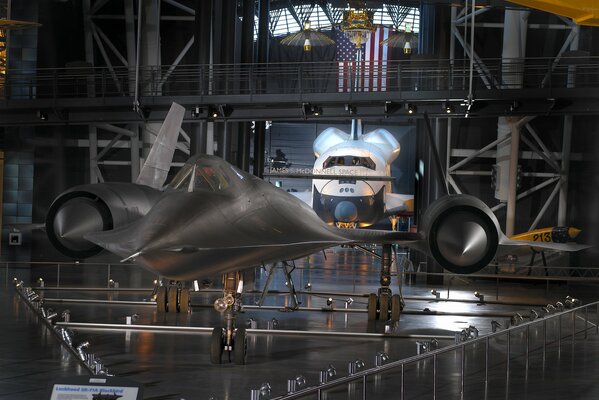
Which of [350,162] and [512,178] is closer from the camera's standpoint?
[512,178]

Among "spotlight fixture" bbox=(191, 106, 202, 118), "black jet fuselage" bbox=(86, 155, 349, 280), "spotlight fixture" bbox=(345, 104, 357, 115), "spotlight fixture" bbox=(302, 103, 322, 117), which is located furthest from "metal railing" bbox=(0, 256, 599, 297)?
"black jet fuselage" bbox=(86, 155, 349, 280)

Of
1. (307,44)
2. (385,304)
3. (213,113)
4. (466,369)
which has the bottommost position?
(385,304)

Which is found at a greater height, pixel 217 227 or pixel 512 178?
pixel 512 178

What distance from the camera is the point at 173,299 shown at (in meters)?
13.8

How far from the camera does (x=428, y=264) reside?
21781 millimetres

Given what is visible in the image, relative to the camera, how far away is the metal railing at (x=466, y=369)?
6539mm

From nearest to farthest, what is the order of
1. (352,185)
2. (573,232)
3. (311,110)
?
1. (311,110)
2. (573,232)
3. (352,185)

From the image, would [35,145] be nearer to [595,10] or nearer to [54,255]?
[54,255]

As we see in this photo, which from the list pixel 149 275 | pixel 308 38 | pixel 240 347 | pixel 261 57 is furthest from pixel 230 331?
pixel 308 38

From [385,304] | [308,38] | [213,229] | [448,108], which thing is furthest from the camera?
[308,38]

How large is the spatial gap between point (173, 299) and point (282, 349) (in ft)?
11.7

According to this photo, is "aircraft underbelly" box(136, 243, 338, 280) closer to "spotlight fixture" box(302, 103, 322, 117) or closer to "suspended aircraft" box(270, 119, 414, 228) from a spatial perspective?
"spotlight fixture" box(302, 103, 322, 117)

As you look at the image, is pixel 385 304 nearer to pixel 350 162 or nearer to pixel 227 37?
pixel 227 37

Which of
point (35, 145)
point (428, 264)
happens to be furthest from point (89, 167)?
point (428, 264)
